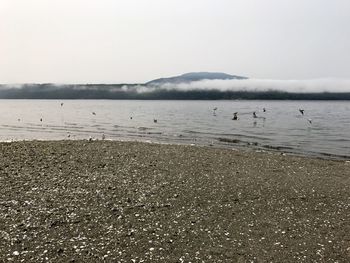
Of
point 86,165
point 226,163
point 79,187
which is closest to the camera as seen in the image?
point 79,187

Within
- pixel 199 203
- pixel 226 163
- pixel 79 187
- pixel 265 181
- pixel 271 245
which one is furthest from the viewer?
pixel 226 163

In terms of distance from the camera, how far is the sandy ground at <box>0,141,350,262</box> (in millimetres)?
9773

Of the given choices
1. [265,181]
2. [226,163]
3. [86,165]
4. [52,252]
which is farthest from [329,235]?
[86,165]

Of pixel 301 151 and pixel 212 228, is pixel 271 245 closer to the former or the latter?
pixel 212 228

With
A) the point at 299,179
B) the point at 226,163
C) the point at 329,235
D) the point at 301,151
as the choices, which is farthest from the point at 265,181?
the point at 301,151

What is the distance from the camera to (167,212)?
41.2ft

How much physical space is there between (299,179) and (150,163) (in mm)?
7856

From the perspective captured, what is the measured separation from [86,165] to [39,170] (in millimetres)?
2580

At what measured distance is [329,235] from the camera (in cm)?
1130

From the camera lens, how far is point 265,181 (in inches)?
688

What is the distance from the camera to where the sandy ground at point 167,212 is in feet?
32.1

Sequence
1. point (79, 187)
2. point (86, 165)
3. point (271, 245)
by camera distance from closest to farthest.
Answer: point (271, 245) < point (79, 187) < point (86, 165)

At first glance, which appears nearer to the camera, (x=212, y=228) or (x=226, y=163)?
(x=212, y=228)

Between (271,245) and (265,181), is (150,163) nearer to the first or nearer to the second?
(265,181)
